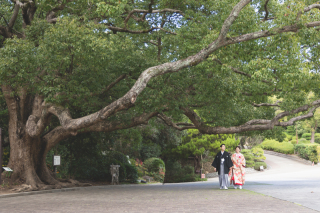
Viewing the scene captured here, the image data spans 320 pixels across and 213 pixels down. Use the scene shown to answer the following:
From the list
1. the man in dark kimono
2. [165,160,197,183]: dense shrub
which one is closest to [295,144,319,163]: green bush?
[165,160,197,183]: dense shrub

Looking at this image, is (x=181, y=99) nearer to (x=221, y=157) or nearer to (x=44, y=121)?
(x=221, y=157)

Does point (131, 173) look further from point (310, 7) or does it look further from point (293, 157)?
point (293, 157)

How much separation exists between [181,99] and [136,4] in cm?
557

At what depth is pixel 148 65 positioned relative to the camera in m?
13.8

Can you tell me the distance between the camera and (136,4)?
50.6 feet

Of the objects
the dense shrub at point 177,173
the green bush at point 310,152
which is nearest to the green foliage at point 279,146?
the green bush at point 310,152

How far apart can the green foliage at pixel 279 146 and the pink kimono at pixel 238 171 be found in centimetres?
3719

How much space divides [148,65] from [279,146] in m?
41.6

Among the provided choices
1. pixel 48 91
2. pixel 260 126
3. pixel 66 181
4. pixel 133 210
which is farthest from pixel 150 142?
pixel 133 210

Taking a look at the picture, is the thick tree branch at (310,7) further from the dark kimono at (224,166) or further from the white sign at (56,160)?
the white sign at (56,160)

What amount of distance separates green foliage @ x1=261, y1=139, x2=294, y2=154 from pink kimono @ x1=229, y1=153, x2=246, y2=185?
37191 mm

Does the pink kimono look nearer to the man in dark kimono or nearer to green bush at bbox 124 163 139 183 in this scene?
the man in dark kimono

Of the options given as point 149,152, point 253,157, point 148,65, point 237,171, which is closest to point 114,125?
point 148,65

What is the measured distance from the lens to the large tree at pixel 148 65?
1097cm
